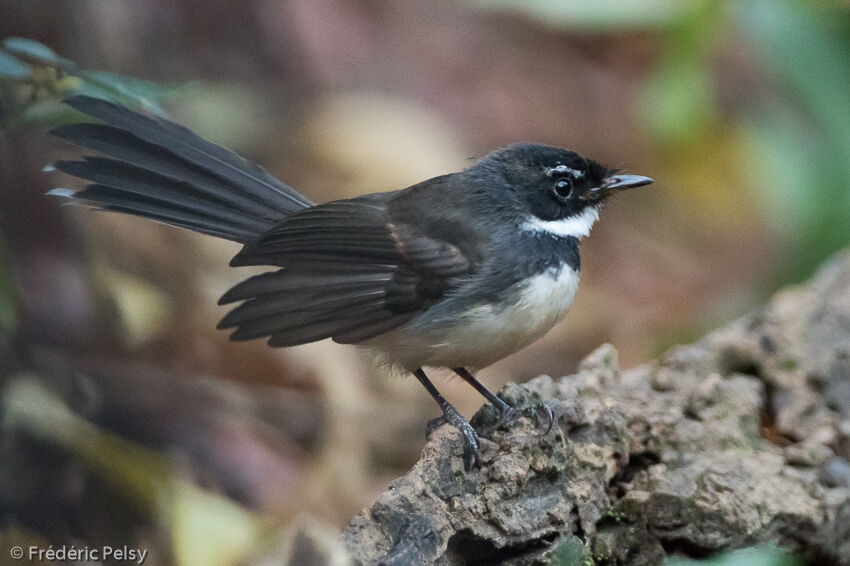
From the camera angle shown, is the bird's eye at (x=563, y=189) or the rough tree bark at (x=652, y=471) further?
the bird's eye at (x=563, y=189)

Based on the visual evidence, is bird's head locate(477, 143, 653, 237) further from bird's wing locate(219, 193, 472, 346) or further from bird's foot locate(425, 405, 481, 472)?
bird's foot locate(425, 405, 481, 472)

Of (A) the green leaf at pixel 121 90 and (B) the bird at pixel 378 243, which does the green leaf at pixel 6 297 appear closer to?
(B) the bird at pixel 378 243

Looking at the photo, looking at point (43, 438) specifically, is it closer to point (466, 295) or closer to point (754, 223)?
point (466, 295)

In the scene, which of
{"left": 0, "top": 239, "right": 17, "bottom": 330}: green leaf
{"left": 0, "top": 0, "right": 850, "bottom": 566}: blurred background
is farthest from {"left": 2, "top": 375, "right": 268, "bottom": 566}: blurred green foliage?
{"left": 0, "top": 239, "right": 17, "bottom": 330}: green leaf

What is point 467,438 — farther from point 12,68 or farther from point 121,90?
point 12,68

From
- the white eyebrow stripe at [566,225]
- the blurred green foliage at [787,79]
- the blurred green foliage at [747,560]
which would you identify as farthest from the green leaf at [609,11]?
the blurred green foliage at [747,560]

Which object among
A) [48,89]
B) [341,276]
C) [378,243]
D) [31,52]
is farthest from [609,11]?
[31,52]
